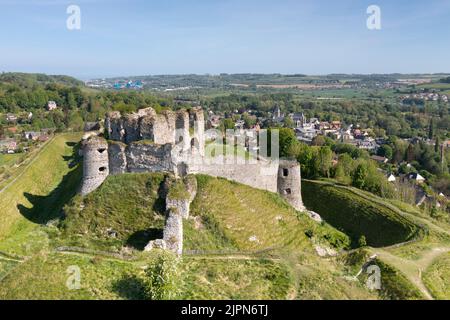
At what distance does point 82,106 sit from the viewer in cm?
12175

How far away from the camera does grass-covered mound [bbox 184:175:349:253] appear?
31609 mm

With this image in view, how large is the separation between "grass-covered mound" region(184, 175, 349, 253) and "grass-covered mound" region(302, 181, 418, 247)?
214 cm

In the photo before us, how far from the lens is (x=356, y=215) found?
132ft

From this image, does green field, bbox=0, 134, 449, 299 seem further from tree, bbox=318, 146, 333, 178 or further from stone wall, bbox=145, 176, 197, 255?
tree, bbox=318, 146, 333, 178

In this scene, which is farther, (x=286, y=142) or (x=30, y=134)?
(x=30, y=134)

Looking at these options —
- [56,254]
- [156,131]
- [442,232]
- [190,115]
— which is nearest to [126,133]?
[156,131]

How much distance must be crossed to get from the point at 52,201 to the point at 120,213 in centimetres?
1026

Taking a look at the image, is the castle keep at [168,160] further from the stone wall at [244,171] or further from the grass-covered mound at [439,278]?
the grass-covered mound at [439,278]

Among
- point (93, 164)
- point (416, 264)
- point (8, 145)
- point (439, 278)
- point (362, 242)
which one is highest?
point (93, 164)

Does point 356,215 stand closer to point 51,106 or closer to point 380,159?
point 380,159

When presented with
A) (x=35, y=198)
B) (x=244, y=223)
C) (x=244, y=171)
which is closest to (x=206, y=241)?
(x=244, y=223)

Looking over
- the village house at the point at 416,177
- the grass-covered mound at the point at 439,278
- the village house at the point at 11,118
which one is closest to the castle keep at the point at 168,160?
the grass-covered mound at the point at 439,278
